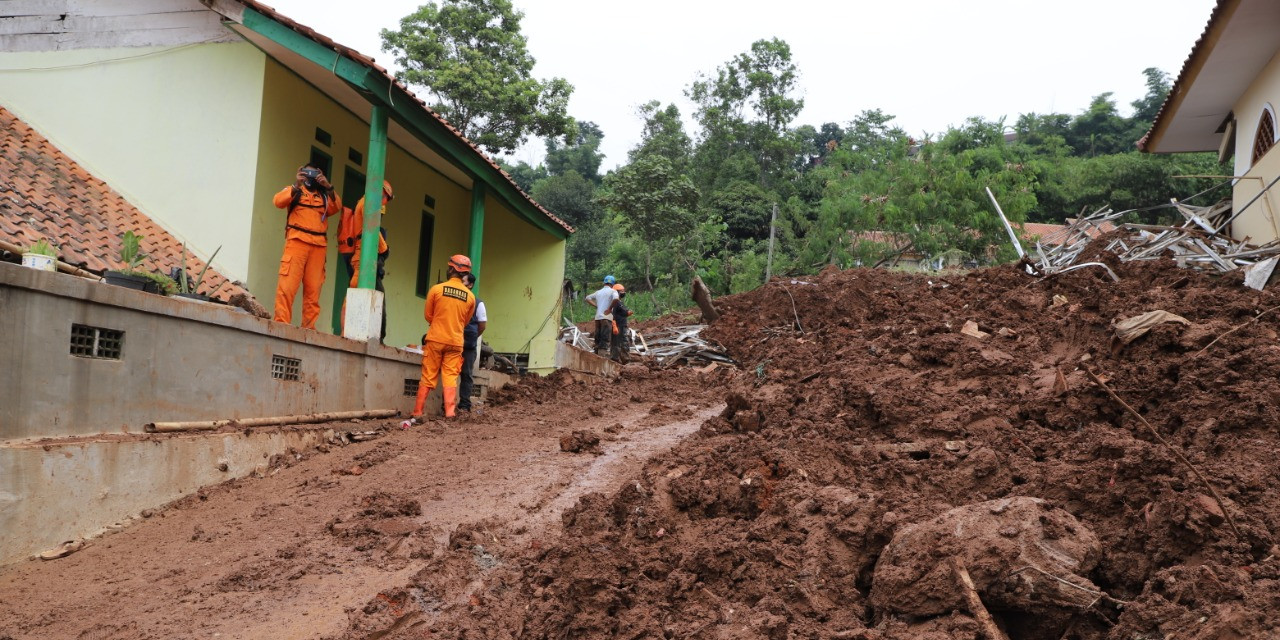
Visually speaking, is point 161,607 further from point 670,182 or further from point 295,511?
point 670,182

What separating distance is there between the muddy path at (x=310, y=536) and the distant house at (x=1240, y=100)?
7980mm

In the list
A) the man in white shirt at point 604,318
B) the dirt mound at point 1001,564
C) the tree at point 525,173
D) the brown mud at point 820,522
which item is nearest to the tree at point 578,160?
the tree at point 525,173

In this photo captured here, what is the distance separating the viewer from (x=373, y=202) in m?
9.42

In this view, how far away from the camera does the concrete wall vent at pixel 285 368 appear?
7.50 m

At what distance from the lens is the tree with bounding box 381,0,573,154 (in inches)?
1078

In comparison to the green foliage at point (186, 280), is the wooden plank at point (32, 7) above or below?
above

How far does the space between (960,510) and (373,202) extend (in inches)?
287

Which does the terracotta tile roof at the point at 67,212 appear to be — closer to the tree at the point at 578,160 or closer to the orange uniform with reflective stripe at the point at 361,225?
the orange uniform with reflective stripe at the point at 361,225

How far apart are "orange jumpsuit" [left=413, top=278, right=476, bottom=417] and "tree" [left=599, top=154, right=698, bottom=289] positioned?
1729 centimetres

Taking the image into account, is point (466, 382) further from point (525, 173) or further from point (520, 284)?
point (525, 173)

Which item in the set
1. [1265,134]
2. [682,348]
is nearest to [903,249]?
[682,348]

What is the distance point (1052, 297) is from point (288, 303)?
801 centimetres

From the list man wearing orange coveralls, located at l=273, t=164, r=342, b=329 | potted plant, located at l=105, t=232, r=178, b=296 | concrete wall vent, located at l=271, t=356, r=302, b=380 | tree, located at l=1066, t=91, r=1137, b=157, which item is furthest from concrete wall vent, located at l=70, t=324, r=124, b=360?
tree, located at l=1066, t=91, r=1137, b=157

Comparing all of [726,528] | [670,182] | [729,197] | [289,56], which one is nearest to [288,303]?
[289,56]
